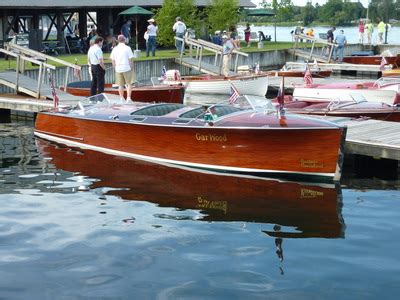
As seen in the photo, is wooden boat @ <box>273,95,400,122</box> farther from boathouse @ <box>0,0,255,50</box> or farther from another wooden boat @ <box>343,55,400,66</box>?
another wooden boat @ <box>343,55,400,66</box>

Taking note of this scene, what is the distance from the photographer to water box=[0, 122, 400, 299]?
8.89 meters

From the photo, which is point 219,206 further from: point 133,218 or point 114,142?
point 114,142

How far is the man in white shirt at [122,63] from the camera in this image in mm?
19469

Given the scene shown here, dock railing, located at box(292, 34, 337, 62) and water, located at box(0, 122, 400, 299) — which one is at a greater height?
dock railing, located at box(292, 34, 337, 62)

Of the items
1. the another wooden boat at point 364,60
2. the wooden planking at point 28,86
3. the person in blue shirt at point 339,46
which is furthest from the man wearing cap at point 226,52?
the another wooden boat at point 364,60

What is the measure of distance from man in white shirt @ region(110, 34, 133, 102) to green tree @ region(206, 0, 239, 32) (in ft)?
64.6

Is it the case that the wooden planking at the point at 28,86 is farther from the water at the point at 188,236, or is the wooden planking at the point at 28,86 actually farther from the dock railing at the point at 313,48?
the dock railing at the point at 313,48

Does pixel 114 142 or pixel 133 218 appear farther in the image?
pixel 114 142

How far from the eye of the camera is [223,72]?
2989 cm

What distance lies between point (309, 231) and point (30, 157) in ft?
26.1

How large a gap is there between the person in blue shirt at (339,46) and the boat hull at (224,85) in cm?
1420

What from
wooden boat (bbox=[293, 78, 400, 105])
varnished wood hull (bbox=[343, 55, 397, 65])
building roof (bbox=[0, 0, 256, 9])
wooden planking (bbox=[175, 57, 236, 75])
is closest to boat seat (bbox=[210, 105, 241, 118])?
wooden boat (bbox=[293, 78, 400, 105])

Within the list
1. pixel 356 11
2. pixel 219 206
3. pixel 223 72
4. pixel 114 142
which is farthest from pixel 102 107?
pixel 356 11

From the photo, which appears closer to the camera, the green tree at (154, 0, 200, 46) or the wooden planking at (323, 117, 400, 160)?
the wooden planking at (323, 117, 400, 160)
